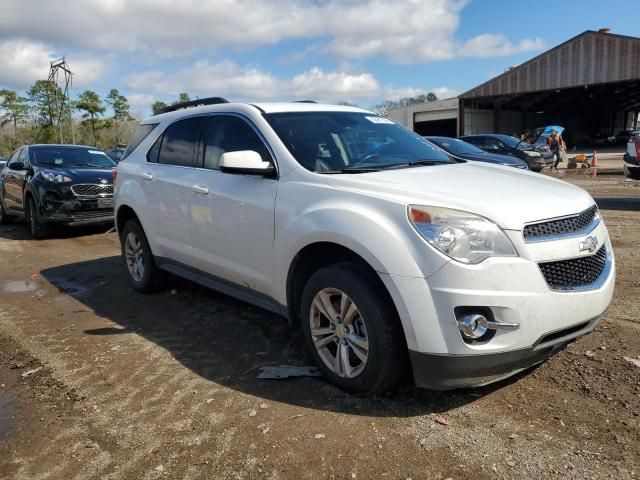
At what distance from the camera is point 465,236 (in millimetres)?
2787

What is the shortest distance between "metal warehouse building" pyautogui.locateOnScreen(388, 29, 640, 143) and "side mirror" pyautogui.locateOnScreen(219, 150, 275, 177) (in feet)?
86.4

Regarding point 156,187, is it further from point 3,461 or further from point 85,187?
point 85,187

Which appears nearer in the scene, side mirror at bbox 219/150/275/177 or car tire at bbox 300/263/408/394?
car tire at bbox 300/263/408/394

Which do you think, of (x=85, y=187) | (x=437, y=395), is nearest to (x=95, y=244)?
(x=85, y=187)

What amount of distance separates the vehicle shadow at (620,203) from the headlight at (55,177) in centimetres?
1026

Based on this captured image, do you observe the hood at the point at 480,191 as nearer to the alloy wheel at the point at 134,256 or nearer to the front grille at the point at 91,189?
the alloy wheel at the point at 134,256

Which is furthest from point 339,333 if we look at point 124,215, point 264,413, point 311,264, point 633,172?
point 633,172

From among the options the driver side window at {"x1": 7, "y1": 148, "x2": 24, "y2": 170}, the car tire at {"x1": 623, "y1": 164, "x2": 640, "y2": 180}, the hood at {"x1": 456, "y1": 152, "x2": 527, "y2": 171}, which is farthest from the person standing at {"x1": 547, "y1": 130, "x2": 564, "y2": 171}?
the driver side window at {"x1": 7, "y1": 148, "x2": 24, "y2": 170}

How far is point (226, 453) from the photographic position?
9.23ft

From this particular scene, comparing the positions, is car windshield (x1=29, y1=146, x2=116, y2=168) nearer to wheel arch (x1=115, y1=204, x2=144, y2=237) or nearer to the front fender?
wheel arch (x1=115, y1=204, x2=144, y2=237)

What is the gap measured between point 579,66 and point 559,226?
3761cm

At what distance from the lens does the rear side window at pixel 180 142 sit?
15.8 feet

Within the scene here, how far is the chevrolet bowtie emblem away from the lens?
3.02 metres

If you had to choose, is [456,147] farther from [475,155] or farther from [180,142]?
[180,142]
